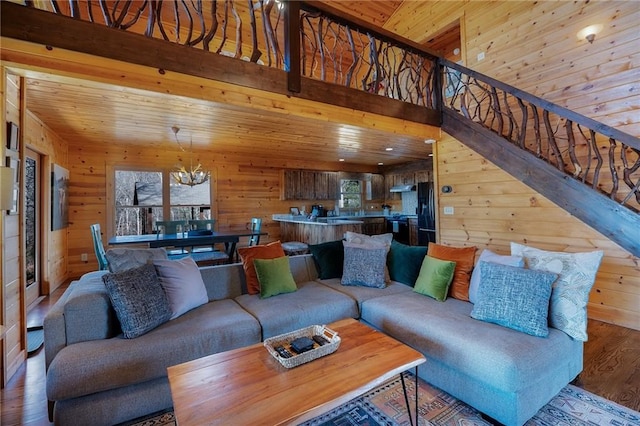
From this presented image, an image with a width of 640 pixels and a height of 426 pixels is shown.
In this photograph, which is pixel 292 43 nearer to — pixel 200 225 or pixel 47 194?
pixel 200 225

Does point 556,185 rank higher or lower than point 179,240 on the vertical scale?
higher

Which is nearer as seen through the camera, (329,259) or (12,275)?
(12,275)

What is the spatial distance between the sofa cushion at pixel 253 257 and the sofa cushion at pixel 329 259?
0.50 metres

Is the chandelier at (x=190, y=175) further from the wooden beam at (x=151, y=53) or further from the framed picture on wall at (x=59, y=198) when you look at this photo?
the wooden beam at (x=151, y=53)

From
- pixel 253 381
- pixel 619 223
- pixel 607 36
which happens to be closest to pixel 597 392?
pixel 619 223

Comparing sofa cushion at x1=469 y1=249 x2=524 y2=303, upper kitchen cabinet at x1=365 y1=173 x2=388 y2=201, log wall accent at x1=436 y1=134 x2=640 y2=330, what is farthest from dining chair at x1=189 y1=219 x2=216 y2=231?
upper kitchen cabinet at x1=365 y1=173 x2=388 y2=201

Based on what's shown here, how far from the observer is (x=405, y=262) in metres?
3.09

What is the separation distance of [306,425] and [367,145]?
4.39 m

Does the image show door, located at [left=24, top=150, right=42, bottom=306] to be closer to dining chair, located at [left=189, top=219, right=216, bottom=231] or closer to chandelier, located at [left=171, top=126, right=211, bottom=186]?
chandelier, located at [left=171, top=126, right=211, bottom=186]

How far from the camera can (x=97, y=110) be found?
3375 millimetres

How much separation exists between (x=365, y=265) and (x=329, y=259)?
42 centimetres

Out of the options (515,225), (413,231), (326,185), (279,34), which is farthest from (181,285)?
(279,34)

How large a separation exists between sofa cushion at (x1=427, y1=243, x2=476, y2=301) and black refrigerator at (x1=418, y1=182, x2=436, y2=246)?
3.30 metres

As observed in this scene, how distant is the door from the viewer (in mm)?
3709
